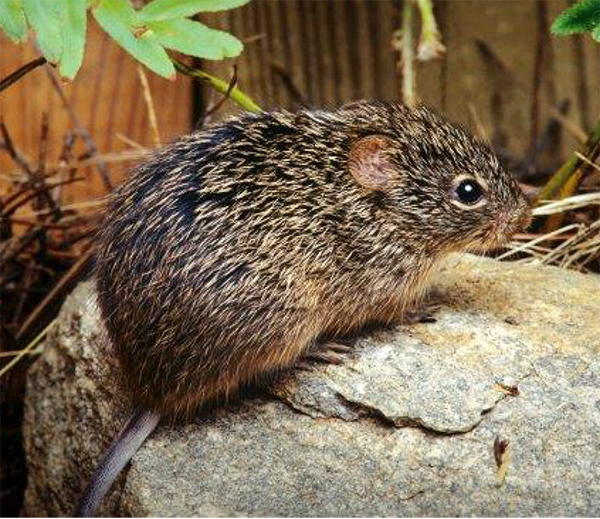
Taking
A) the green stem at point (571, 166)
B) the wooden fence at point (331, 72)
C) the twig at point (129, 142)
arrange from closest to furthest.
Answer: the green stem at point (571, 166), the twig at point (129, 142), the wooden fence at point (331, 72)

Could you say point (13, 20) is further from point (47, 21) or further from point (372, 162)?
point (372, 162)

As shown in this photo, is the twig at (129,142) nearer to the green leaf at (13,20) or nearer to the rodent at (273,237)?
the rodent at (273,237)

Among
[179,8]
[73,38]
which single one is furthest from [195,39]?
[73,38]

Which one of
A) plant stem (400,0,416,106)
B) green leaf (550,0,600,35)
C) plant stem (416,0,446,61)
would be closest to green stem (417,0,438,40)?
plant stem (416,0,446,61)

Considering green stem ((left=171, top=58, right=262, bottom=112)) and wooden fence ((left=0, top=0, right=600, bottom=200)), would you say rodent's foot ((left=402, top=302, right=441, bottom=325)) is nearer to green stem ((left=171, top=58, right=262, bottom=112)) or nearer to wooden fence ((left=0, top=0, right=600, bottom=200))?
green stem ((left=171, top=58, right=262, bottom=112))

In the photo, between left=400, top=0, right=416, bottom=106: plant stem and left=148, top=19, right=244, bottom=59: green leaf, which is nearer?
left=148, top=19, right=244, bottom=59: green leaf

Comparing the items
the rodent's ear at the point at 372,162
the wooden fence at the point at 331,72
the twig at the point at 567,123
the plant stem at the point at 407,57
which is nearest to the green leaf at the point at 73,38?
the rodent's ear at the point at 372,162
